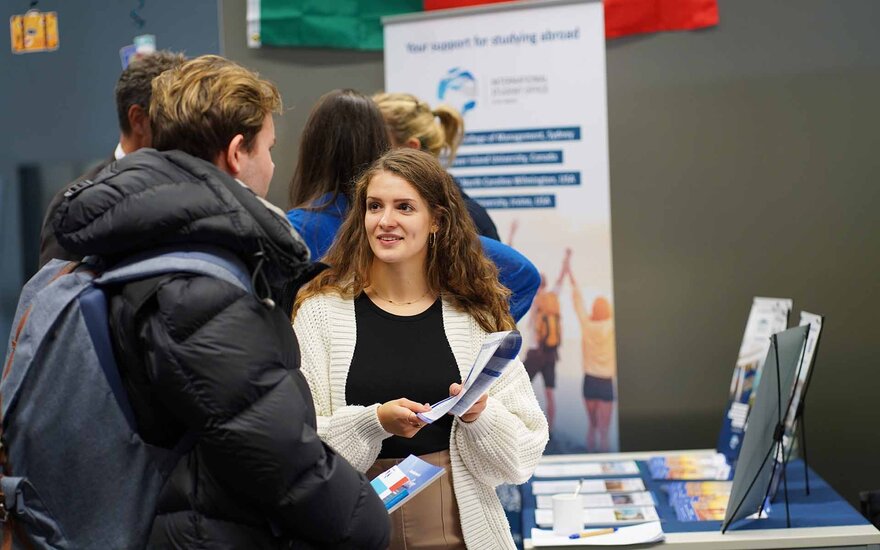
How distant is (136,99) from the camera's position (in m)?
2.52

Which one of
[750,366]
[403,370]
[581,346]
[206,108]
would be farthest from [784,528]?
[206,108]

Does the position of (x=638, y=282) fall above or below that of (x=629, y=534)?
above

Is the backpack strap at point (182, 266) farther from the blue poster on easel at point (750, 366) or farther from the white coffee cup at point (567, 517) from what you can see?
the blue poster on easel at point (750, 366)

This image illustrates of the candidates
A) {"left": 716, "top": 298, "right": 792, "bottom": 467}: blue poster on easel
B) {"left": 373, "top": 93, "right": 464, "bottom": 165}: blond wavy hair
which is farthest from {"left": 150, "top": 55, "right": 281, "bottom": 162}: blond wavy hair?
{"left": 716, "top": 298, "right": 792, "bottom": 467}: blue poster on easel

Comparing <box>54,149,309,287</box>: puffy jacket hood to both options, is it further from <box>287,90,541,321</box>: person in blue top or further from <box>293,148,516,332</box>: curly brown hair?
<box>287,90,541,321</box>: person in blue top

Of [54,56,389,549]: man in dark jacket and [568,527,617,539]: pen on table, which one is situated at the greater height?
[54,56,389,549]: man in dark jacket

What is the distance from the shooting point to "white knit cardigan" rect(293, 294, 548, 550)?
200 centimetres

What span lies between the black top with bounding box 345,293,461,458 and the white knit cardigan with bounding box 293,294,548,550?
2cm

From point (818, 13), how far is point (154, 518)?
12.2 feet

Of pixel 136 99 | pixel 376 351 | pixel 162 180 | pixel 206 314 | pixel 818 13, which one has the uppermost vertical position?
pixel 818 13

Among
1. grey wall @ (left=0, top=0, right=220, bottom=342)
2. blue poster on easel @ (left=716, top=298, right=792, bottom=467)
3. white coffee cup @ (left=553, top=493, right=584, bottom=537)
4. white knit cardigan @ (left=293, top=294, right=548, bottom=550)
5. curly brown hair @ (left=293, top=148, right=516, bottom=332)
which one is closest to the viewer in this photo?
white knit cardigan @ (left=293, top=294, right=548, bottom=550)

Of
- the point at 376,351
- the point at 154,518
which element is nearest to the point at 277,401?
the point at 154,518

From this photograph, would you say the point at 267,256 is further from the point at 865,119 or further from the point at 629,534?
the point at 865,119

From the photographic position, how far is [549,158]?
13.3 ft
